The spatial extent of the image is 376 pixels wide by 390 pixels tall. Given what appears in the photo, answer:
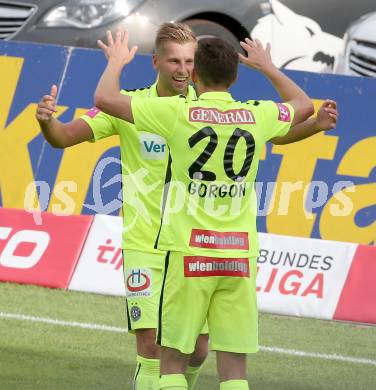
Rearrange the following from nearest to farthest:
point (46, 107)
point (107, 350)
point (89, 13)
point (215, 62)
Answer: point (215, 62) < point (46, 107) < point (107, 350) < point (89, 13)

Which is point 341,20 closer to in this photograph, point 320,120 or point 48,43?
point 48,43

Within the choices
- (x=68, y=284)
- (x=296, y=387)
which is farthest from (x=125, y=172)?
(x=68, y=284)

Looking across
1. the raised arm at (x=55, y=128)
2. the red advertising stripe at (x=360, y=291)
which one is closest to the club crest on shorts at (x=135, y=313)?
the raised arm at (x=55, y=128)

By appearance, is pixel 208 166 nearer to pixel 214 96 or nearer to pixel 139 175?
pixel 214 96

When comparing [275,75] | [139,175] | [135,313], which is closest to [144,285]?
[135,313]

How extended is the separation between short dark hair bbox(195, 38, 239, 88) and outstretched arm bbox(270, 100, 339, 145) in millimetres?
667

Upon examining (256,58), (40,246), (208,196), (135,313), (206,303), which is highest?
(256,58)

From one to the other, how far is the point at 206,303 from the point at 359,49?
863 cm

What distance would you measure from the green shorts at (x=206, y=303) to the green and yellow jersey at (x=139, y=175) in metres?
0.80

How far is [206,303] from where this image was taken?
6602mm

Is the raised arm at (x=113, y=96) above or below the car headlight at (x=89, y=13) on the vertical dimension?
above

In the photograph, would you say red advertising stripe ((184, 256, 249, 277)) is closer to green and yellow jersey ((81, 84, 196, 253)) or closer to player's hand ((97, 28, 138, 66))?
green and yellow jersey ((81, 84, 196, 253))

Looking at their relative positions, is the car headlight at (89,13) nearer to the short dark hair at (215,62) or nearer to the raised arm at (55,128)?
the raised arm at (55,128)

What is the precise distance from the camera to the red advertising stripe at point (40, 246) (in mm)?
11727
